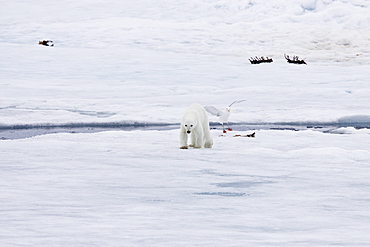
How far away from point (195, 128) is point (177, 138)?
110 centimetres

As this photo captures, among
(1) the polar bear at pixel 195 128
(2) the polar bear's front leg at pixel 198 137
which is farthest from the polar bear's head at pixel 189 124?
(2) the polar bear's front leg at pixel 198 137

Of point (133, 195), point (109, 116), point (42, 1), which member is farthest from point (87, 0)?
point (133, 195)

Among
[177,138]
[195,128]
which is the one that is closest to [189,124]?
[195,128]

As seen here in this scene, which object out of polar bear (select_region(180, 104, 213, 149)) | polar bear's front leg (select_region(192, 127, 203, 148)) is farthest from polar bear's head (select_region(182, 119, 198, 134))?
polar bear's front leg (select_region(192, 127, 203, 148))

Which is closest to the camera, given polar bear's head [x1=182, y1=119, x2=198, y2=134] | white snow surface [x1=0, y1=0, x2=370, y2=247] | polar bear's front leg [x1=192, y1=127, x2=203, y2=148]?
white snow surface [x1=0, y1=0, x2=370, y2=247]

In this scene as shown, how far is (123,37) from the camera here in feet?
77.4

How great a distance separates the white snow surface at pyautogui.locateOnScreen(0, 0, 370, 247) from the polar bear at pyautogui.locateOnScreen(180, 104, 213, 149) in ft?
0.84

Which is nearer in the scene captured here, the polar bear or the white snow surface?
the white snow surface

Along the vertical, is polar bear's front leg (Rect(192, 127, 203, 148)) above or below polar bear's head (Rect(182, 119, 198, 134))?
below

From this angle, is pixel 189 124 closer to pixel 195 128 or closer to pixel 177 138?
pixel 195 128

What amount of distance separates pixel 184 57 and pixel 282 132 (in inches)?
452

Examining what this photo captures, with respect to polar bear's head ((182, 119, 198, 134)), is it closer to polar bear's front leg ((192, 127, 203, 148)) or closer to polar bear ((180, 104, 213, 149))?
polar bear ((180, 104, 213, 149))

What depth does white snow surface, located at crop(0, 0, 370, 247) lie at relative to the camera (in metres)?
2.88

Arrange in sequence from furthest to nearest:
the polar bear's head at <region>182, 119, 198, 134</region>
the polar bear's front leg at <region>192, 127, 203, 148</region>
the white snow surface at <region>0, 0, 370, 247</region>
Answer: the polar bear's front leg at <region>192, 127, 203, 148</region> → the polar bear's head at <region>182, 119, 198, 134</region> → the white snow surface at <region>0, 0, 370, 247</region>
